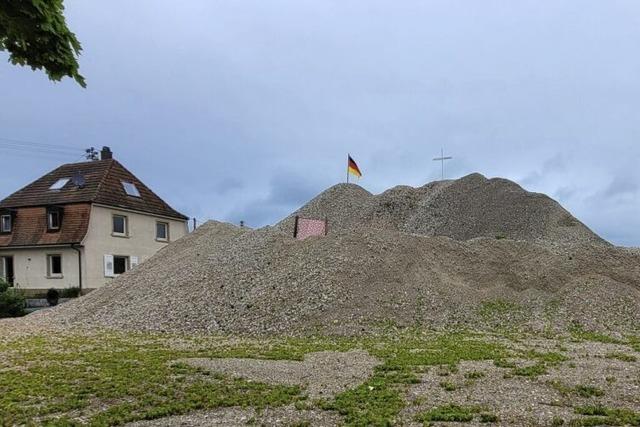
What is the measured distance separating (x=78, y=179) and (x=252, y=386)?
29618mm

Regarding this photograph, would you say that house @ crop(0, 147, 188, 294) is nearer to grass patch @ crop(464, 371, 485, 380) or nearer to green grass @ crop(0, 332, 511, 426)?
green grass @ crop(0, 332, 511, 426)

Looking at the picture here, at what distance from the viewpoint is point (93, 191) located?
3088 cm

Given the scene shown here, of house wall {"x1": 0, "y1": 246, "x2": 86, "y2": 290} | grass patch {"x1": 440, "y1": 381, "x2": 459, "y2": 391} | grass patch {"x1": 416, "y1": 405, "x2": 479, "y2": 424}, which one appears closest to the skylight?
house wall {"x1": 0, "y1": 246, "x2": 86, "y2": 290}

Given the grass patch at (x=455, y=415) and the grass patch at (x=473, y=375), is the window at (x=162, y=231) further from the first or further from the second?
the grass patch at (x=455, y=415)

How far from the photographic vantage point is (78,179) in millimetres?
32375

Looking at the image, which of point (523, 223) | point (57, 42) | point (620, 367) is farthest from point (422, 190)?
point (57, 42)

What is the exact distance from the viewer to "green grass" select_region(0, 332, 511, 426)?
570 cm

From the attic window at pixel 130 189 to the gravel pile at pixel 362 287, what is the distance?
12.5 m

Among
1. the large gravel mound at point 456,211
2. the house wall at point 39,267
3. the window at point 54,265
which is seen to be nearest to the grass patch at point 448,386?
the large gravel mound at point 456,211

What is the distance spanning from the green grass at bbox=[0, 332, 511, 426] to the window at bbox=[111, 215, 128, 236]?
20.4 m

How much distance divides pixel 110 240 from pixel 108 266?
1691 mm

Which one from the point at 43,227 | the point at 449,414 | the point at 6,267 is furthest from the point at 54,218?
the point at 449,414

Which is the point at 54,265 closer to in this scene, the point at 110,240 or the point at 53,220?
the point at 53,220

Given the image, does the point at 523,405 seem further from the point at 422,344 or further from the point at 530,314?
the point at 530,314
